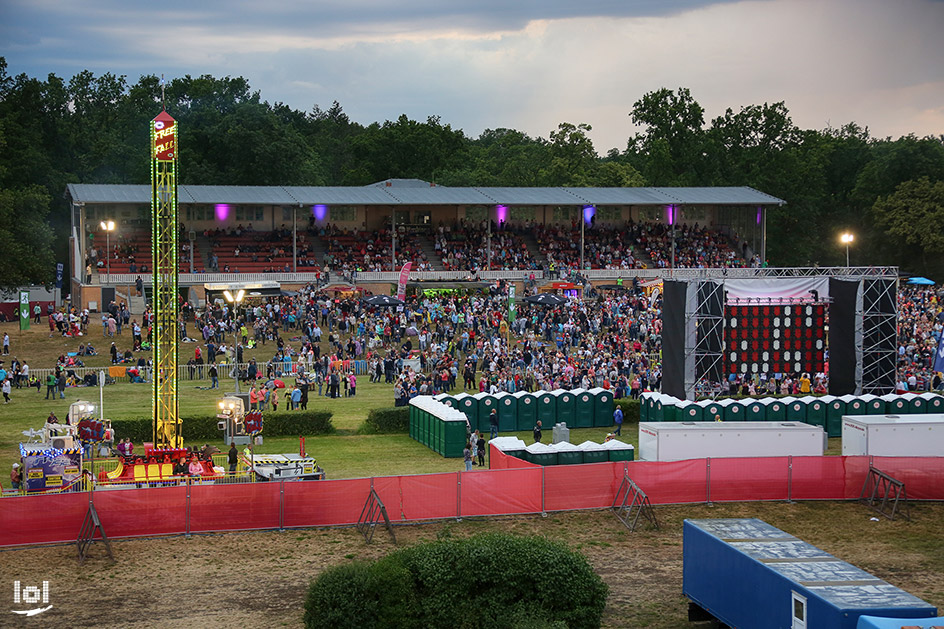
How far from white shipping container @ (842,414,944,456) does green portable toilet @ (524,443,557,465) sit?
951 centimetres

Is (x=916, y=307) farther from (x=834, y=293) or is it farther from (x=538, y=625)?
(x=538, y=625)

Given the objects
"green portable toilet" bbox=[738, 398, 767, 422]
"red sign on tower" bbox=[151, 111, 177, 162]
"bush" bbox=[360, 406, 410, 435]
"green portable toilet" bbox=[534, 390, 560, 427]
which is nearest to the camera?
"red sign on tower" bbox=[151, 111, 177, 162]

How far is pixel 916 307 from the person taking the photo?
5731cm

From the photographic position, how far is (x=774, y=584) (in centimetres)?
1670

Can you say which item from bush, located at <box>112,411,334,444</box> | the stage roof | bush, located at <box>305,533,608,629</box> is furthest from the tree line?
bush, located at <box>305,533,608,629</box>

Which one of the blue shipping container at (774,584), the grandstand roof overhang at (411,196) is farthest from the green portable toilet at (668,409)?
the grandstand roof overhang at (411,196)

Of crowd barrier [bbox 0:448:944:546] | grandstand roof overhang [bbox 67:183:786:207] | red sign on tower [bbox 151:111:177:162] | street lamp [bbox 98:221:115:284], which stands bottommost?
crowd barrier [bbox 0:448:944:546]

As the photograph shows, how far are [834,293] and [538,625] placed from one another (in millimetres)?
27282

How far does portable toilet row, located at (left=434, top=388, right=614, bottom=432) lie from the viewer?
37062 millimetres

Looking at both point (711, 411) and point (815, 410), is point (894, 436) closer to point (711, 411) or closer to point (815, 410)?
point (815, 410)

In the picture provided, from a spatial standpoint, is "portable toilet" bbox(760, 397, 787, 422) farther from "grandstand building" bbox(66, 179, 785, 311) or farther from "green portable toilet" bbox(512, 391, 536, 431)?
"grandstand building" bbox(66, 179, 785, 311)

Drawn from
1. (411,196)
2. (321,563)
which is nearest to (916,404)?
(321,563)

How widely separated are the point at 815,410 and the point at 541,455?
12.7 m

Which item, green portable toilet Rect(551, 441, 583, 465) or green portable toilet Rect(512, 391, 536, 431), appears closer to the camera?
green portable toilet Rect(551, 441, 583, 465)
